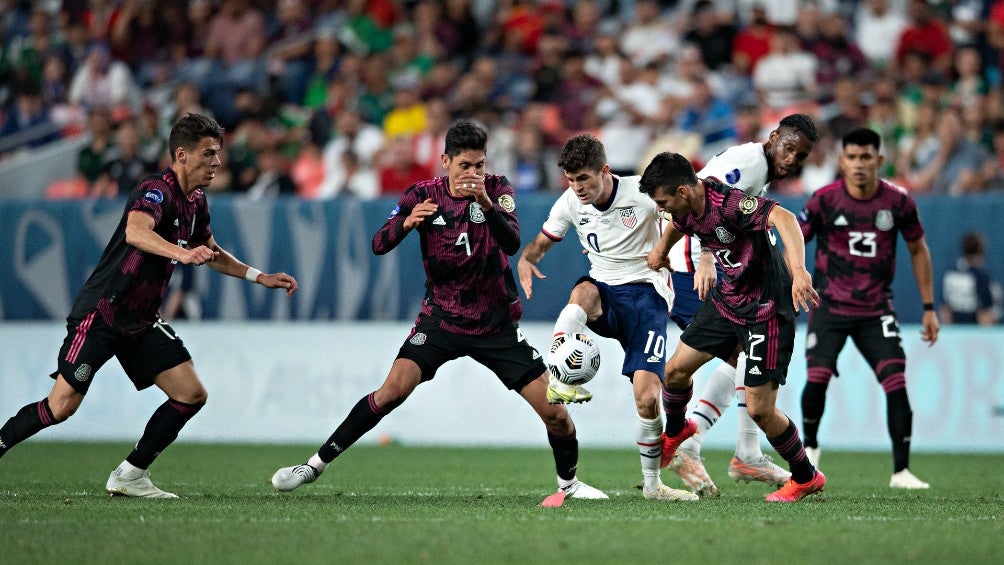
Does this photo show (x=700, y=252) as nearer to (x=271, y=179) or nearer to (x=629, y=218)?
(x=629, y=218)

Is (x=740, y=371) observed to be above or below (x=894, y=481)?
above

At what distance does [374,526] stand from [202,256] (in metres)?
1.78

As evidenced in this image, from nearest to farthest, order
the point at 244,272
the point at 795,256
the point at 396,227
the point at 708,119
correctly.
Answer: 1. the point at 795,256
2. the point at 396,227
3. the point at 244,272
4. the point at 708,119

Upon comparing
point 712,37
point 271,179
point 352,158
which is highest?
point 712,37

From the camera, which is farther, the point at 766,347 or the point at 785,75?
the point at 785,75

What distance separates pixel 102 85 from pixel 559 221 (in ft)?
39.7

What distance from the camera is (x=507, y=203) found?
813 cm

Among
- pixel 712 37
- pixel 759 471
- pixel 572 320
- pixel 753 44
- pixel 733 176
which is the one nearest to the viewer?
pixel 572 320

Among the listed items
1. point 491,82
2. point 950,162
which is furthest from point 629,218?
point 491,82

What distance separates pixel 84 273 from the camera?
582 inches

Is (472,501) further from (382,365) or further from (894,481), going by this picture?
(382,365)

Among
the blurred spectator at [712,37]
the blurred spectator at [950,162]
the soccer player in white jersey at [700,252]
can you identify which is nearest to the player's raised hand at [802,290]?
the soccer player in white jersey at [700,252]

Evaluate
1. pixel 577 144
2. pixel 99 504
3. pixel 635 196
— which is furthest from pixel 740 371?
pixel 99 504

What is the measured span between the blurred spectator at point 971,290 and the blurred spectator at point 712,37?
496 cm
